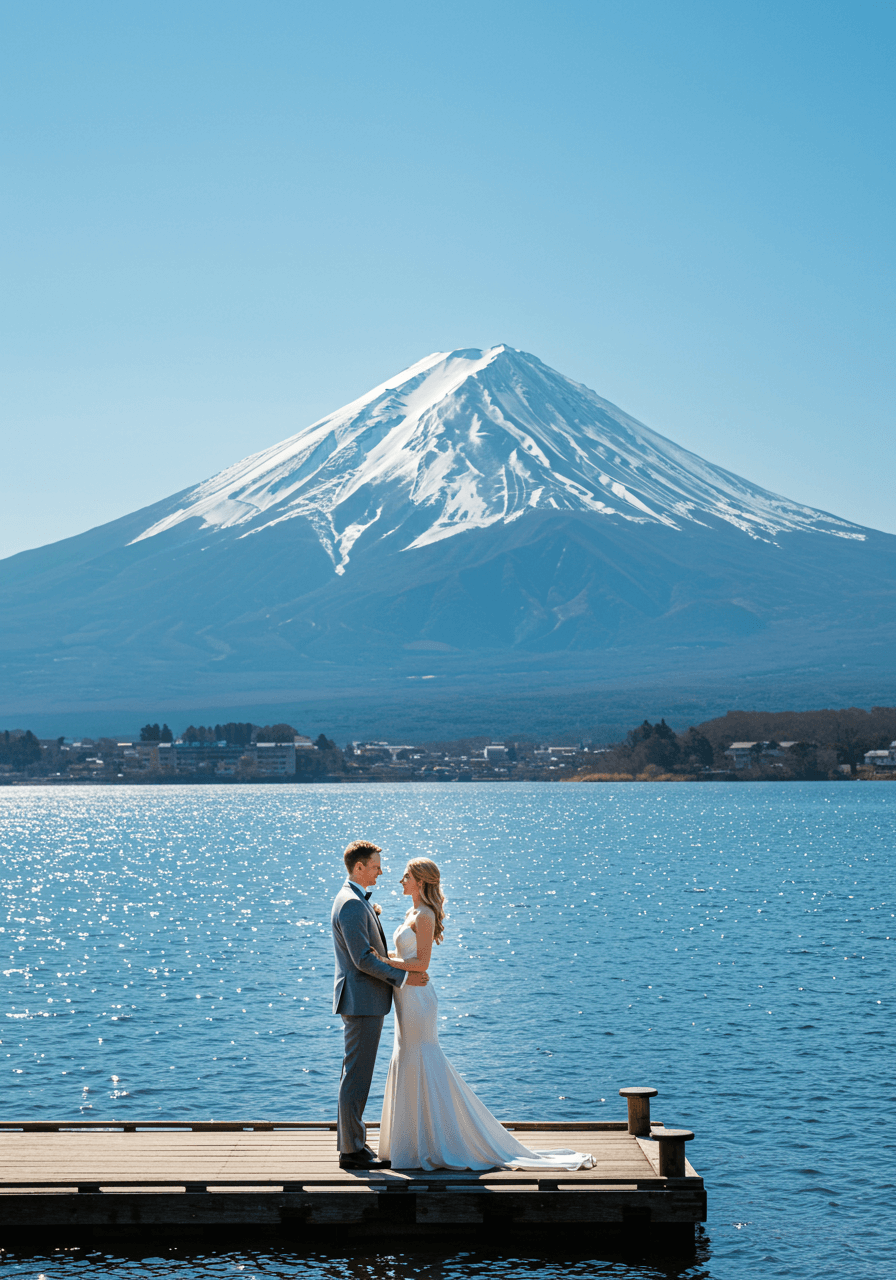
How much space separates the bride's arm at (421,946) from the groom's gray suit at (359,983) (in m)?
0.11

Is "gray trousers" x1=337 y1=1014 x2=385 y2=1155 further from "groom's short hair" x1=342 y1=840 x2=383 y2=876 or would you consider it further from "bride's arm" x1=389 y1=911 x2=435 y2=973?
"groom's short hair" x1=342 y1=840 x2=383 y2=876

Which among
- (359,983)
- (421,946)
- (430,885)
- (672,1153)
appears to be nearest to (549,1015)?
(672,1153)

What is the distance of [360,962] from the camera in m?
13.1

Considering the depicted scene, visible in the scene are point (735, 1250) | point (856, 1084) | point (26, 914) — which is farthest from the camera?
point (26, 914)

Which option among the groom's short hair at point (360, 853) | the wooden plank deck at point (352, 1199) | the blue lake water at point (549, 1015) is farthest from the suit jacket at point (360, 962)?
the blue lake water at point (549, 1015)

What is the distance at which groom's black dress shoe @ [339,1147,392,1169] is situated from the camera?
45.3ft

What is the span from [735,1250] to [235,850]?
256ft

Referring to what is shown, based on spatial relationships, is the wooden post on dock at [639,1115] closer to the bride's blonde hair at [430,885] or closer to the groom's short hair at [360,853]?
the bride's blonde hair at [430,885]

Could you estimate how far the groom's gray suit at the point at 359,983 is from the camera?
1312 cm

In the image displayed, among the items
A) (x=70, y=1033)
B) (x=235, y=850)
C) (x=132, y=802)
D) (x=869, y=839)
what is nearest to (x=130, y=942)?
(x=70, y=1033)

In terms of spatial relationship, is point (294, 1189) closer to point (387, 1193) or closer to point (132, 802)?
point (387, 1193)

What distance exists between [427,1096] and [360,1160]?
1.11m

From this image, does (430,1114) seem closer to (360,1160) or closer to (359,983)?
(360,1160)

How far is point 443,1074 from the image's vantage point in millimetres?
13227
